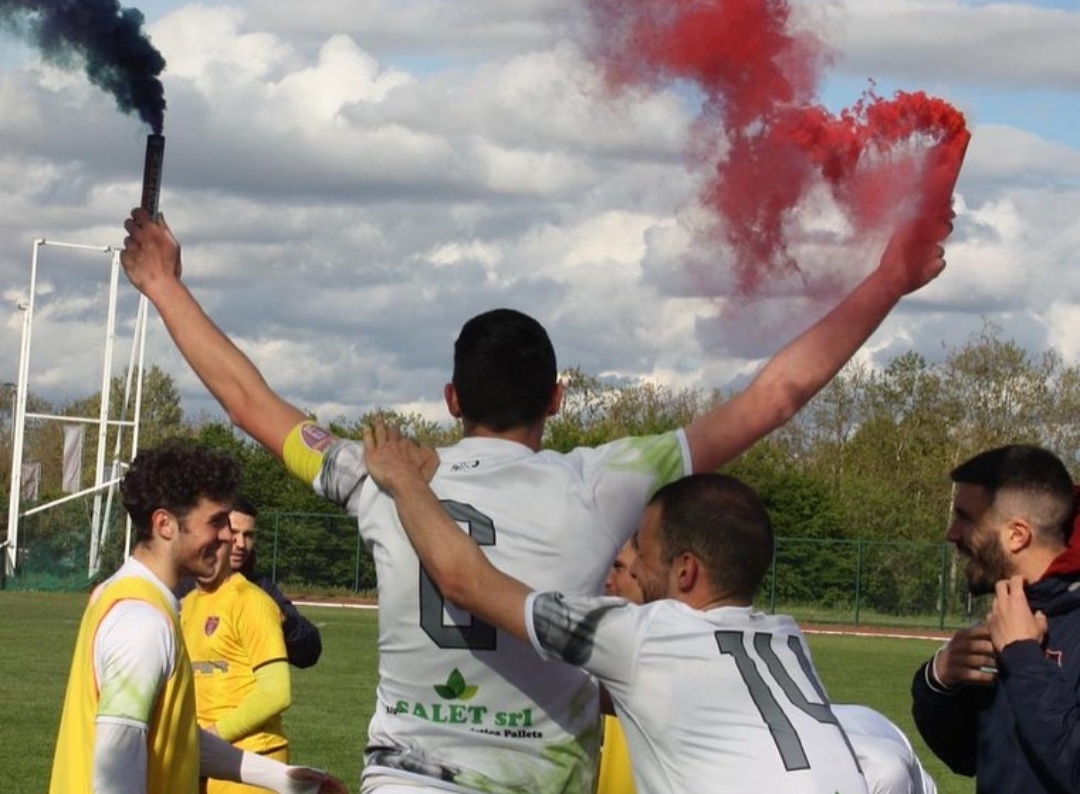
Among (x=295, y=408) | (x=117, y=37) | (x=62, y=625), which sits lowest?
(x=62, y=625)

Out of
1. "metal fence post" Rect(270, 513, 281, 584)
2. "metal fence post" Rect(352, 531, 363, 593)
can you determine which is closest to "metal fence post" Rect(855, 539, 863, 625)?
"metal fence post" Rect(352, 531, 363, 593)

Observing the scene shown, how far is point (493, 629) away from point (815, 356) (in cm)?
104

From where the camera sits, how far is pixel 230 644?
25.9 ft

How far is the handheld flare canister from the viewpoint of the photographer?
4.66 meters

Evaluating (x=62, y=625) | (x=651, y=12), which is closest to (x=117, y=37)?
(x=651, y=12)

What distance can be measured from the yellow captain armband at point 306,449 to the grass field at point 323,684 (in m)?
9.50

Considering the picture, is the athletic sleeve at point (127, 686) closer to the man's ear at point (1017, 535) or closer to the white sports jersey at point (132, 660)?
the white sports jersey at point (132, 660)

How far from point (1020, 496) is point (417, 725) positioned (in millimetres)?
1608

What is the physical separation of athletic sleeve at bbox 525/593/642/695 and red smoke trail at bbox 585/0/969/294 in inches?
65.1

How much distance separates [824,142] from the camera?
17.1ft

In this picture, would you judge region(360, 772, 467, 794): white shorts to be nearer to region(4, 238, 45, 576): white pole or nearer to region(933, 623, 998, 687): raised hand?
region(933, 623, 998, 687): raised hand

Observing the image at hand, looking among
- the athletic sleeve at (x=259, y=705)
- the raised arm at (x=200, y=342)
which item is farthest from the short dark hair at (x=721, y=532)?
the athletic sleeve at (x=259, y=705)

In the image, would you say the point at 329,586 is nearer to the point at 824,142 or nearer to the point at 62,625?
the point at 62,625

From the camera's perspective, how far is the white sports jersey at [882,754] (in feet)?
16.4
